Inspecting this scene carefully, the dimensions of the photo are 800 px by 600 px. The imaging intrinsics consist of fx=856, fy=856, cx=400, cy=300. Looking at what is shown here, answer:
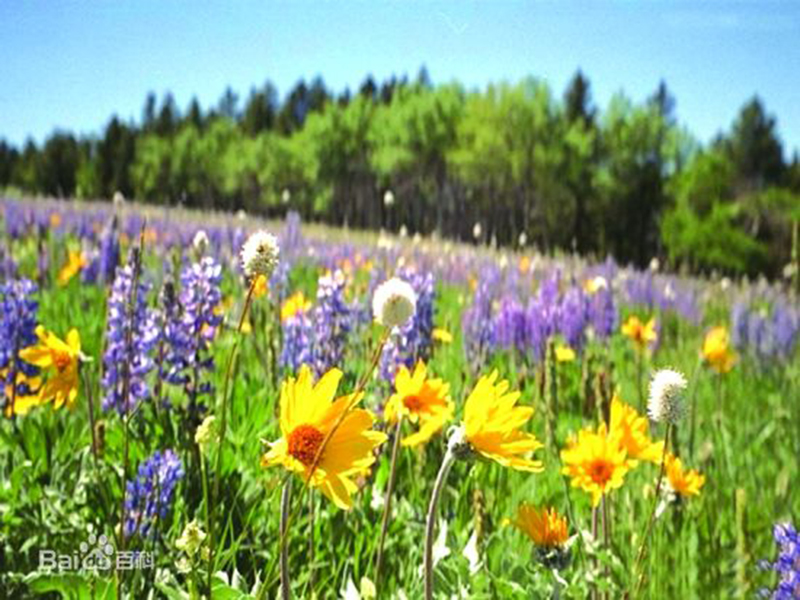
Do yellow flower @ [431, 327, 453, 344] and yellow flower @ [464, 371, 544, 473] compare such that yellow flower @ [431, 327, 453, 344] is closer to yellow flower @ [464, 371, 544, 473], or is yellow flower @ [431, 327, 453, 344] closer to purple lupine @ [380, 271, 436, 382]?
purple lupine @ [380, 271, 436, 382]

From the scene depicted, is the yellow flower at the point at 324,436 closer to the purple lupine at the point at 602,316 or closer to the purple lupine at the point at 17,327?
the purple lupine at the point at 17,327

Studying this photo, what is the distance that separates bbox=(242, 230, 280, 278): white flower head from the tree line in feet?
57.7

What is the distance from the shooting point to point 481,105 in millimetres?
31578

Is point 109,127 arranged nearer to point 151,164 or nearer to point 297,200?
point 151,164

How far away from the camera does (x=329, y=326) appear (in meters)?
2.12

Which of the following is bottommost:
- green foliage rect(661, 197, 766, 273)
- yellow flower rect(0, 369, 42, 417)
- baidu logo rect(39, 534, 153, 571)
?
baidu logo rect(39, 534, 153, 571)

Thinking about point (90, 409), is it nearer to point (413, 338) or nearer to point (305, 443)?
point (305, 443)

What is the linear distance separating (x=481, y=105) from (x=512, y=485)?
1201 inches

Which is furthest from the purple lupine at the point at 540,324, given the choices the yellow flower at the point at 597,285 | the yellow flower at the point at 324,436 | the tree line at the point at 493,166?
the tree line at the point at 493,166

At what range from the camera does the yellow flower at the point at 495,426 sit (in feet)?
3.36

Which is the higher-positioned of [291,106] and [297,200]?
[291,106]

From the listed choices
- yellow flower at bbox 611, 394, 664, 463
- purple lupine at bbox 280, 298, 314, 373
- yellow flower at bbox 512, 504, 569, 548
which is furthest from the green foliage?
yellow flower at bbox 512, 504, 569, 548

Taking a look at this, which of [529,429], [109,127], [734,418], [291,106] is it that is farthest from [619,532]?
[291,106]

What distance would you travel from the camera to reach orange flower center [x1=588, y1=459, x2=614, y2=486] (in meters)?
1.36
